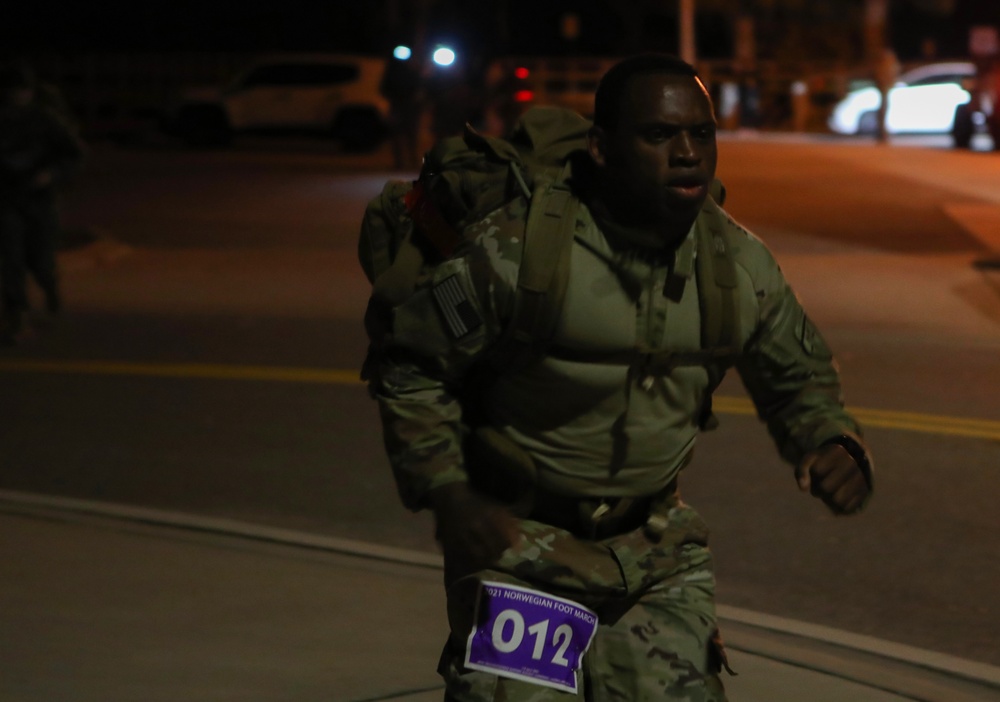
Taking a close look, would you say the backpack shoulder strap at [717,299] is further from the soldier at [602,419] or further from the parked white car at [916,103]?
the parked white car at [916,103]

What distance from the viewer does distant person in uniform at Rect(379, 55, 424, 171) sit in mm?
25578

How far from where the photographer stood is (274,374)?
10.1 meters

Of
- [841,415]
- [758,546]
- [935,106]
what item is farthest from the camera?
[935,106]

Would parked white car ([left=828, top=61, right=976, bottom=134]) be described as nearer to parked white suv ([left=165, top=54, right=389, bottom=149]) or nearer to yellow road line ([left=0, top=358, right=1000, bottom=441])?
parked white suv ([left=165, top=54, right=389, bottom=149])

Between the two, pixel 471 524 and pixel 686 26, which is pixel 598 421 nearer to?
pixel 471 524

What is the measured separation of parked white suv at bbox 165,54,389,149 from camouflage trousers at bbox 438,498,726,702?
2951 cm

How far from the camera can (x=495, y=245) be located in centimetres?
292

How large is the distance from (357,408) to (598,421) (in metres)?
6.09

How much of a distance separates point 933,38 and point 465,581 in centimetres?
6830

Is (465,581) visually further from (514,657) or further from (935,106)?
(935,106)

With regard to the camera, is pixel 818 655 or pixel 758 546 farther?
pixel 758 546

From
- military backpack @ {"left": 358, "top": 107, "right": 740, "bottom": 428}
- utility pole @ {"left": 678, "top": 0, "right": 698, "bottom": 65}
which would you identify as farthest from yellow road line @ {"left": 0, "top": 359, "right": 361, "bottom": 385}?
utility pole @ {"left": 678, "top": 0, "right": 698, "bottom": 65}

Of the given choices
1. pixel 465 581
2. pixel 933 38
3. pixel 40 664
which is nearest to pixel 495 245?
pixel 465 581

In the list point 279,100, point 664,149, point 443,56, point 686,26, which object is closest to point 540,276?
point 664,149
